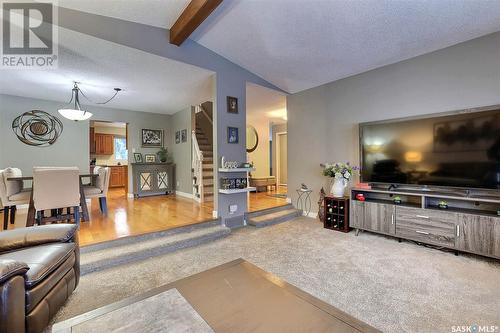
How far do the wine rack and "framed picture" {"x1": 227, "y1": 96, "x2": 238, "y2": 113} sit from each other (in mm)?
2196

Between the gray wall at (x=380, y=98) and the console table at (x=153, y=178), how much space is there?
137 inches

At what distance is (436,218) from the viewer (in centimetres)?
266

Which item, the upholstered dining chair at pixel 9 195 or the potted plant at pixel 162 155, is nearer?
the upholstered dining chair at pixel 9 195

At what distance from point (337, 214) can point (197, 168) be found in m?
3.20

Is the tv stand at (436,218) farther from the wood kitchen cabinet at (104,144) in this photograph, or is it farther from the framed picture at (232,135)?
the wood kitchen cabinet at (104,144)

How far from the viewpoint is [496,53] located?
8.36 ft

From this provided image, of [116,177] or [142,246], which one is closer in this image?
[142,246]

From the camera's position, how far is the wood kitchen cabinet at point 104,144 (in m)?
7.60

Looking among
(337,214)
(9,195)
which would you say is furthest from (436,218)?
(9,195)

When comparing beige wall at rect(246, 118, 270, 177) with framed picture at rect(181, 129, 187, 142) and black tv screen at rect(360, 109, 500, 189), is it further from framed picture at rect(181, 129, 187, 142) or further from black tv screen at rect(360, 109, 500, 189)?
black tv screen at rect(360, 109, 500, 189)

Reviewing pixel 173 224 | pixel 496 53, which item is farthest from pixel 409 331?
pixel 496 53

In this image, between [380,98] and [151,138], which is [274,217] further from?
[151,138]

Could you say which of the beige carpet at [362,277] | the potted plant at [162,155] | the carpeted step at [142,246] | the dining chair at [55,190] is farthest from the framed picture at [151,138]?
the beige carpet at [362,277]

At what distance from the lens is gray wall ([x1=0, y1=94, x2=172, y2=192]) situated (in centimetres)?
430
